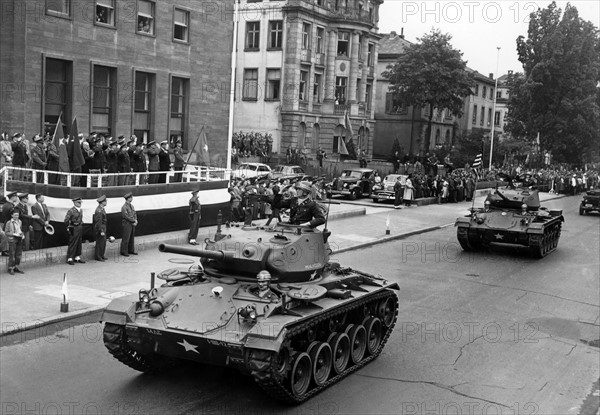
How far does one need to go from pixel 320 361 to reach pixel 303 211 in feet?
9.38

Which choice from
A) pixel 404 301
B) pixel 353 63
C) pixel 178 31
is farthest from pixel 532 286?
pixel 353 63

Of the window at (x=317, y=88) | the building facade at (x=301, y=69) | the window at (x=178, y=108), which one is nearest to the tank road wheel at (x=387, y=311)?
the window at (x=178, y=108)

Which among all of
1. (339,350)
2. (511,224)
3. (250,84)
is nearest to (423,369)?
(339,350)

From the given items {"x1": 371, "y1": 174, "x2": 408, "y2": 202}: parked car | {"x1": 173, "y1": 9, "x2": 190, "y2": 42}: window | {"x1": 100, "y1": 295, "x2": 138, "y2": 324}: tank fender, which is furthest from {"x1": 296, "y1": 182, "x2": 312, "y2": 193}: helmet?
{"x1": 371, "y1": 174, "x2": 408, "y2": 202}: parked car

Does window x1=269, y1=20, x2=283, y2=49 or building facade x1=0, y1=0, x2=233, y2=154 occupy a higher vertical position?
window x1=269, y1=20, x2=283, y2=49

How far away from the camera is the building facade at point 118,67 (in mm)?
27469

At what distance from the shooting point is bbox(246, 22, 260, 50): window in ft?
179

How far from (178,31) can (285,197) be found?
78.4 feet

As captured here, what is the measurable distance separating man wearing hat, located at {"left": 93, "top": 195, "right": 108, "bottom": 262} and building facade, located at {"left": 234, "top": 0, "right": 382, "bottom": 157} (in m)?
32.8

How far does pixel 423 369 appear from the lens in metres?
12.3

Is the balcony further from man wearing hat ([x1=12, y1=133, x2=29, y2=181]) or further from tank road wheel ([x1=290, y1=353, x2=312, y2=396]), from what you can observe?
tank road wheel ([x1=290, y1=353, x2=312, y2=396])

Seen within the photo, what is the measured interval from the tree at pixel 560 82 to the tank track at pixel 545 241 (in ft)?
127

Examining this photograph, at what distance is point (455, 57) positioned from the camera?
5984 cm

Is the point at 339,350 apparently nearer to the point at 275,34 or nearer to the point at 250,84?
the point at 275,34
